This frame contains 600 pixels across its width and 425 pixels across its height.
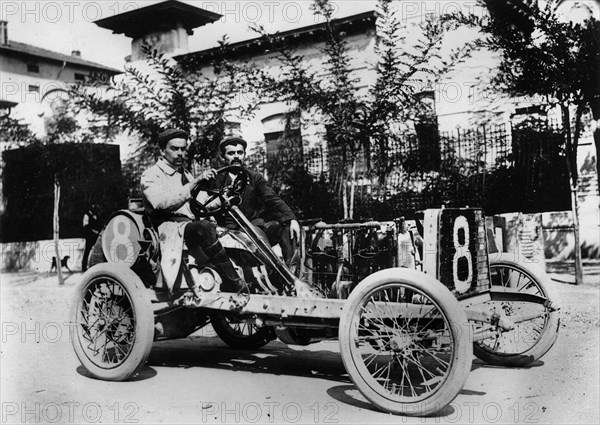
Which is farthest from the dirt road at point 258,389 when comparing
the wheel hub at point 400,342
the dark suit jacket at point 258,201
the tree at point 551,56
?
the tree at point 551,56

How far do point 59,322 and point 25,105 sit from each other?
5684 millimetres

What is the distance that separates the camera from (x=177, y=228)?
4566 millimetres

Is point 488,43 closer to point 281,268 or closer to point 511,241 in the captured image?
point 511,241

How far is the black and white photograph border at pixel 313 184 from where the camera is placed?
406cm

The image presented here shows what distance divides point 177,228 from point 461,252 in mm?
1974

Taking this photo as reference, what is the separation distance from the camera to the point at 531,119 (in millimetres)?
8633

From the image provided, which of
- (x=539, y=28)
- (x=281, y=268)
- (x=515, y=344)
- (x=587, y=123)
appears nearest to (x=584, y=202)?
(x=587, y=123)

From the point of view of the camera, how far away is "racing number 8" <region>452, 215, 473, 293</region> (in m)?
4.04

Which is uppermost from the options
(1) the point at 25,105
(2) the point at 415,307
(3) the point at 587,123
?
(1) the point at 25,105

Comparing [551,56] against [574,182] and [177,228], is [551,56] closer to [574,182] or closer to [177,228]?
[574,182]

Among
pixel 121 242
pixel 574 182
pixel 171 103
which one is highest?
pixel 171 103

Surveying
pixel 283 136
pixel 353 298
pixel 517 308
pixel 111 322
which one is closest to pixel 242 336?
pixel 111 322

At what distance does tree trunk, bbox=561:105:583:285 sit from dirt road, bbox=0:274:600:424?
1.71m

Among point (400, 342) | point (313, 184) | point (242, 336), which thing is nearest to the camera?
point (400, 342)
